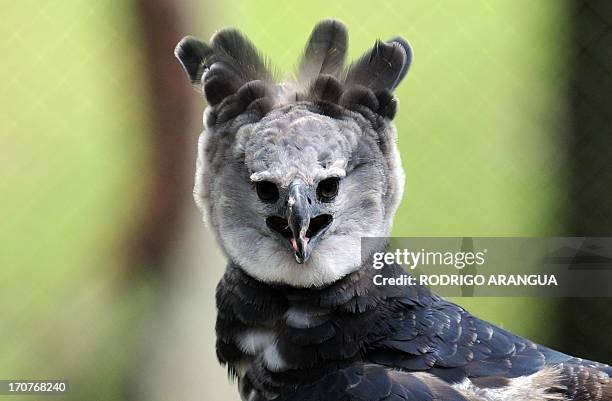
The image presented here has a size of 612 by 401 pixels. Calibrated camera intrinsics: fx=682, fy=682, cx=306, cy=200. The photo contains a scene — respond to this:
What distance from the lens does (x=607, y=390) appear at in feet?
3.82

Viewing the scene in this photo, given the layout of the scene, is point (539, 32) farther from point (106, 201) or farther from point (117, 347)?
point (117, 347)

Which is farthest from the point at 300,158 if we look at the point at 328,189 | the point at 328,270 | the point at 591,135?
the point at 591,135

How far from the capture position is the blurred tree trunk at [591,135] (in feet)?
5.72

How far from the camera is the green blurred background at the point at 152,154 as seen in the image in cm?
172

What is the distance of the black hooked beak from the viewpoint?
105 cm

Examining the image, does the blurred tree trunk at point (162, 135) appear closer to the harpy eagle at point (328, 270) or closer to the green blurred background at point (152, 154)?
the green blurred background at point (152, 154)

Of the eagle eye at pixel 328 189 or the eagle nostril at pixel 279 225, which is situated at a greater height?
the eagle eye at pixel 328 189

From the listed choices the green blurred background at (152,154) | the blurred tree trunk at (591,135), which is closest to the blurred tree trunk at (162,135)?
the green blurred background at (152,154)

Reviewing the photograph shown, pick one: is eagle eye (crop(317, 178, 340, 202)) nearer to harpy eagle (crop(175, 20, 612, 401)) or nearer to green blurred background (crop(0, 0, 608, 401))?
harpy eagle (crop(175, 20, 612, 401))

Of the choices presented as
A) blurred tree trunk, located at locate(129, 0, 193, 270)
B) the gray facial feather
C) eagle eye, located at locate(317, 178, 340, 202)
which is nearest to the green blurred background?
blurred tree trunk, located at locate(129, 0, 193, 270)

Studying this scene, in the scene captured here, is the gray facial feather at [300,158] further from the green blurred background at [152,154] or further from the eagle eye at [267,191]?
the green blurred background at [152,154]

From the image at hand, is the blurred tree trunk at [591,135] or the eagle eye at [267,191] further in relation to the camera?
the blurred tree trunk at [591,135]

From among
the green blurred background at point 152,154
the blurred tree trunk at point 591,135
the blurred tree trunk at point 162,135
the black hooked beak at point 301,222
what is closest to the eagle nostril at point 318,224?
the black hooked beak at point 301,222

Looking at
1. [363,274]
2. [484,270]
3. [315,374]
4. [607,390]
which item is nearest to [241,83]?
[363,274]
